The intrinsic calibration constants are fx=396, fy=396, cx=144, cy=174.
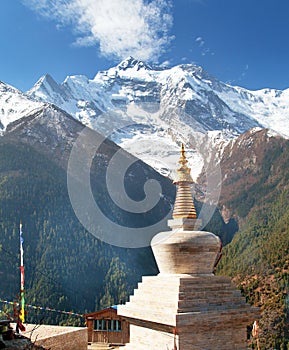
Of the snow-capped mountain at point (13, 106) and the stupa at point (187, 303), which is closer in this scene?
the stupa at point (187, 303)

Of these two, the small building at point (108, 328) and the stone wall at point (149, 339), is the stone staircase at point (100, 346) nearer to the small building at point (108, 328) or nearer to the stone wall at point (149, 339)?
the small building at point (108, 328)

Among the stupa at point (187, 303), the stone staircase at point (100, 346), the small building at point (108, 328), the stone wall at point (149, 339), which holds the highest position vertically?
the stupa at point (187, 303)

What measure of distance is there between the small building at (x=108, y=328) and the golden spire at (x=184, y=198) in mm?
9082

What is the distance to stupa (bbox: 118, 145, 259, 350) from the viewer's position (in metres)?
9.67

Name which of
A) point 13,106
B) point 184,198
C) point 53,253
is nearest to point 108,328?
point 184,198

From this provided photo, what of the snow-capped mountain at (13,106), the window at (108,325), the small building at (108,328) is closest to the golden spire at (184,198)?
the small building at (108,328)

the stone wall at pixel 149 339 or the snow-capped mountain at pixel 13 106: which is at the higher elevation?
the snow-capped mountain at pixel 13 106

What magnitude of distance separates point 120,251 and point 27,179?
68.6 feet

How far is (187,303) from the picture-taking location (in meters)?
9.78

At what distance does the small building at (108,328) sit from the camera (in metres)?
18.8

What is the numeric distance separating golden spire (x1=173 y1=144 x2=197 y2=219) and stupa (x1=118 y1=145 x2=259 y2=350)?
71 millimetres

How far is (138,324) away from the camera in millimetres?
10750

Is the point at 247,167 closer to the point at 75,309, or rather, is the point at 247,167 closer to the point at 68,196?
the point at 68,196

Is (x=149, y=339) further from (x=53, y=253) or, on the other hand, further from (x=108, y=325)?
(x=53, y=253)
